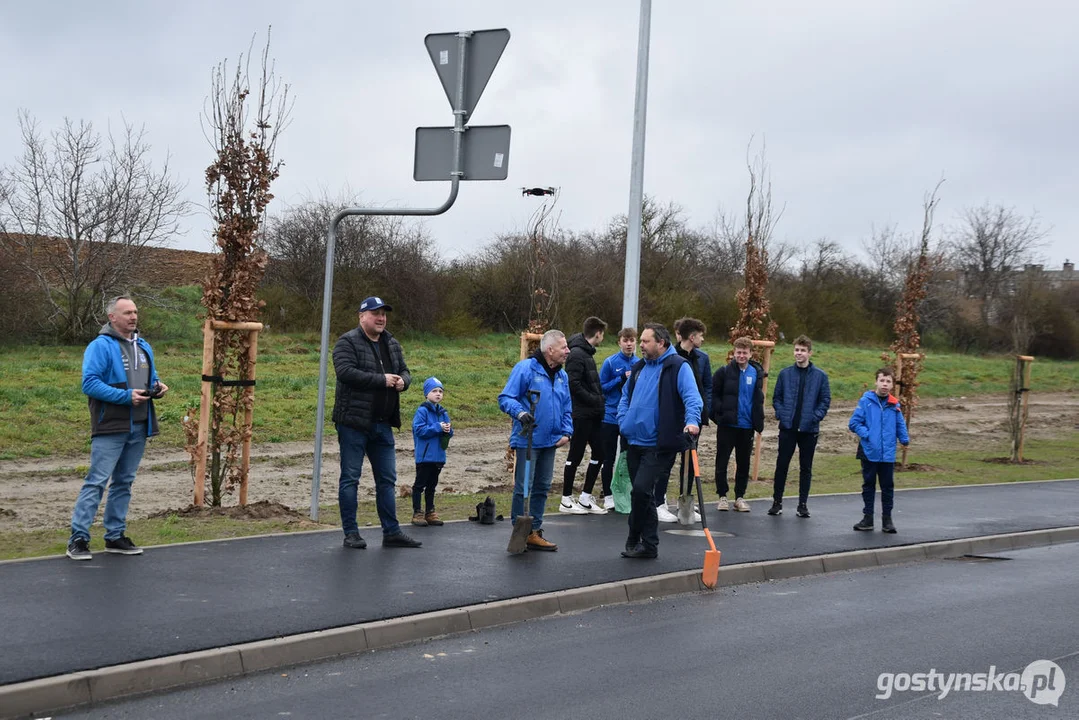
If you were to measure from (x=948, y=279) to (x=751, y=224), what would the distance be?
45.4 metres

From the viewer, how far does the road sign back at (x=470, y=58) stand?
979 cm

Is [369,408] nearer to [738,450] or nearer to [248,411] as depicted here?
[248,411]

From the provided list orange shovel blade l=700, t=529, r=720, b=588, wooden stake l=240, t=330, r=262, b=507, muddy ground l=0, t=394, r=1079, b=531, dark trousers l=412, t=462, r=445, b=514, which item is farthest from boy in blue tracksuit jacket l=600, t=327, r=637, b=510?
wooden stake l=240, t=330, r=262, b=507

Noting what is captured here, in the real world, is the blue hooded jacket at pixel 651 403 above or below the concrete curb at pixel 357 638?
above

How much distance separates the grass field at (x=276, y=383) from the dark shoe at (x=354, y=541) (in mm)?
8835

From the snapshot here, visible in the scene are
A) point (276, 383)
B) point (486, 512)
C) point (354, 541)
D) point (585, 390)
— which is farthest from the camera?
point (276, 383)

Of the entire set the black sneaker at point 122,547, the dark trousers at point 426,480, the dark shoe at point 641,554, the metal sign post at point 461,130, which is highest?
the metal sign post at point 461,130

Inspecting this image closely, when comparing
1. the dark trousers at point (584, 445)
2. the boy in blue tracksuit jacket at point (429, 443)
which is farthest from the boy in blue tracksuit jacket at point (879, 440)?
the boy in blue tracksuit jacket at point (429, 443)

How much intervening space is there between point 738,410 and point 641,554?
12.0ft

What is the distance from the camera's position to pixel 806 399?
12953 millimetres

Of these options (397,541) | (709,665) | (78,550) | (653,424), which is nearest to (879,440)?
(653,424)

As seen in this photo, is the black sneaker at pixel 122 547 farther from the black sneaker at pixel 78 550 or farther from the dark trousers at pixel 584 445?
the dark trousers at pixel 584 445

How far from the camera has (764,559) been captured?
10055 mm

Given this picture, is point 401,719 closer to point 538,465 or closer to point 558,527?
point 538,465
